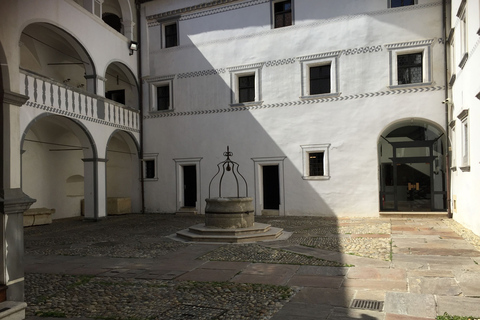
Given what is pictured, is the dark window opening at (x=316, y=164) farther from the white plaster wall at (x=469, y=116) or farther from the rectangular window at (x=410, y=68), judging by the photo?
the white plaster wall at (x=469, y=116)

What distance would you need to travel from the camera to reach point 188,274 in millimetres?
7074

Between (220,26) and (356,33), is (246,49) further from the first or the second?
(356,33)

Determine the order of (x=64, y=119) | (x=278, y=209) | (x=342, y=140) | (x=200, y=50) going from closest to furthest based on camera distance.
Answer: (x=64, y=119) → (x=342, y=140) → (x=278, y=209) → (x=200, y=50)

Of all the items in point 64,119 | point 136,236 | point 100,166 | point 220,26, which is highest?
point 220,26

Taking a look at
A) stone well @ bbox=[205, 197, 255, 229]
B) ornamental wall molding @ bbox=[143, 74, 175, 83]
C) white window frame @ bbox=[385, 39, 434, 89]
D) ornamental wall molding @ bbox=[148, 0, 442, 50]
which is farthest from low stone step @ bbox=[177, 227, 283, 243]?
ornamental wall molding @ bbox=[143, 74, 175, 83]

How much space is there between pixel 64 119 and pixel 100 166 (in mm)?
2329

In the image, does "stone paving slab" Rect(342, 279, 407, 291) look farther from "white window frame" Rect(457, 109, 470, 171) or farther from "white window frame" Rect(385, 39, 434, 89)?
"white window frame" Rect(385, 39, 434, 89)

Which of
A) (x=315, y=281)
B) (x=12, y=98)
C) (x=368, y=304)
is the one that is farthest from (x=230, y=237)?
(x=12, y=98)

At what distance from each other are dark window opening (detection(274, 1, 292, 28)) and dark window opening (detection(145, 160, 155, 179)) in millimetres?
8154

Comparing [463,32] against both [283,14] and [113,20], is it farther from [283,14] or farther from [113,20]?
[113,20]

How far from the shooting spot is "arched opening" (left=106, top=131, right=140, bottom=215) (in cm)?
1878

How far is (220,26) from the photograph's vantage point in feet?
58.5

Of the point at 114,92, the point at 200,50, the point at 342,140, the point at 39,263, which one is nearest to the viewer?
the point at 39,263

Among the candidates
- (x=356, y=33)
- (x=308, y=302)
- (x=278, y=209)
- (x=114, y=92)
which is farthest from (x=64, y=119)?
(x=308, y=302)
